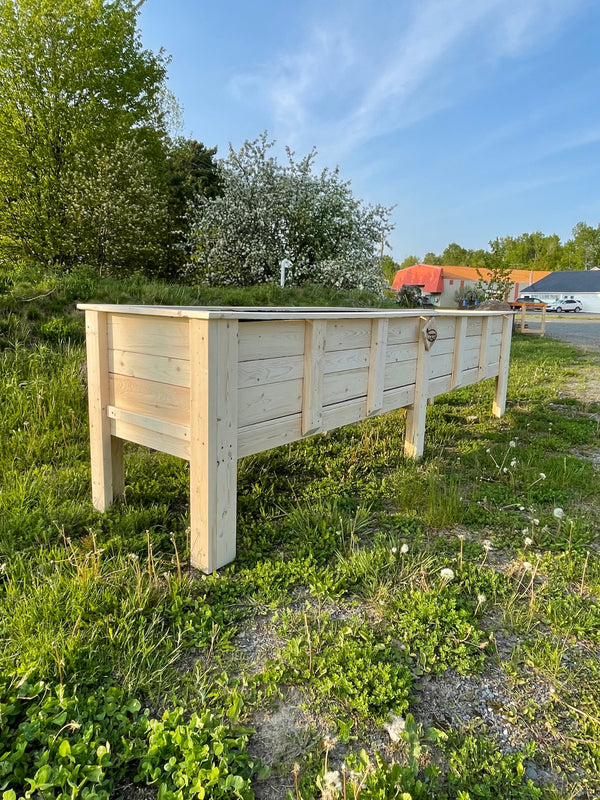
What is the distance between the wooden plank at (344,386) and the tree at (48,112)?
9736mm

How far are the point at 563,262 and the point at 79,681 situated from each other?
76762 mm

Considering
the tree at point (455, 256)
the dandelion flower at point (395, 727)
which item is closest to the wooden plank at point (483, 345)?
the dandelion flower at point (395, 727)

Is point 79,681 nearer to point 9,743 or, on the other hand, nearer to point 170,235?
point 9,743

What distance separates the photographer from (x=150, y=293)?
6.27 meters

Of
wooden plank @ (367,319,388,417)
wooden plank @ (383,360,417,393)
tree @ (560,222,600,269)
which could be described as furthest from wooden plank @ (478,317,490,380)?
tree @ (560,222,600,269)

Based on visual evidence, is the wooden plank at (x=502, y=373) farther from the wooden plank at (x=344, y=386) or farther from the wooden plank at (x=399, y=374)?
the wooden plank at (x=344, y=386)

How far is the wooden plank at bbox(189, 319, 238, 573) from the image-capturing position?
216 centimetres

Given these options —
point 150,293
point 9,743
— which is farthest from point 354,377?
point 150,293

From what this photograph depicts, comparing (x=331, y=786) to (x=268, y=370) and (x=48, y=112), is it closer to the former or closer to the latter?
(x=268, y=370)

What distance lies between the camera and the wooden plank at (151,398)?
7.68ft

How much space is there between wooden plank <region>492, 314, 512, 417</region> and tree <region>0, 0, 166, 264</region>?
9.37 meters

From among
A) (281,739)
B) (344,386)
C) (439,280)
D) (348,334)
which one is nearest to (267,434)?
(344,386)

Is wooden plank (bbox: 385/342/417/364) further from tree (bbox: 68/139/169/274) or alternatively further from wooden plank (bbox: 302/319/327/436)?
tree (bbox: 68/139/169/274)

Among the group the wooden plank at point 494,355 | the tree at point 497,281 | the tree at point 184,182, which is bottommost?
the wooden plank at point 494,355
